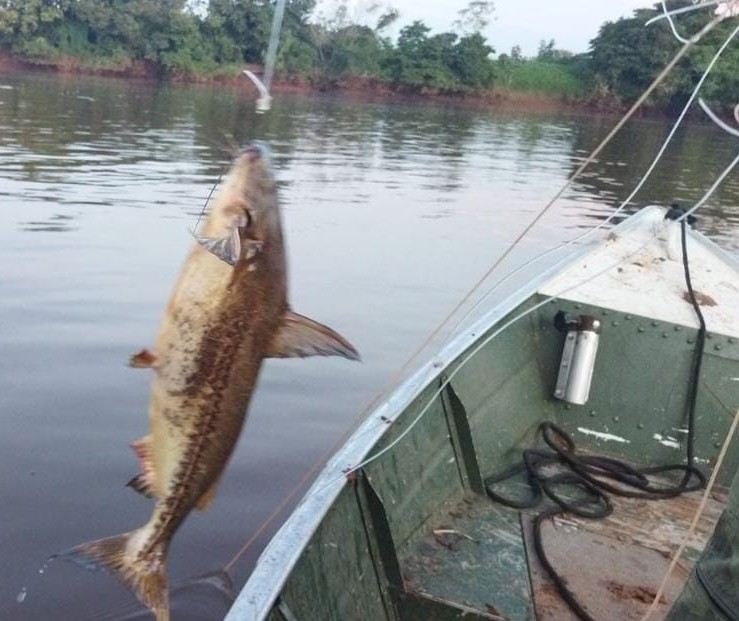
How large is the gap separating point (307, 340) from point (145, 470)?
1.78 feet

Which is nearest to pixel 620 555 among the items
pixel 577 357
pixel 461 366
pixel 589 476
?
pixel 589 476

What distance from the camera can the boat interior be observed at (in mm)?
3615

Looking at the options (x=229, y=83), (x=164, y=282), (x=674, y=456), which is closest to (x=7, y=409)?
(x=164, y=282)

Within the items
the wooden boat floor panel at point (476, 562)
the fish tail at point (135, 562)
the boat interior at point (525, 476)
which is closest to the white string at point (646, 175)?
the boat interior at point (525, 476)

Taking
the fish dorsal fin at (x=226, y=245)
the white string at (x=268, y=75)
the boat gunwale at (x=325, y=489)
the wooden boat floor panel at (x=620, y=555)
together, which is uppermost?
the white string at (x=268, y=75)

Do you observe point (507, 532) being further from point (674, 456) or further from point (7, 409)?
point (7, 409)

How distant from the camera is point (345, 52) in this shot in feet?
183

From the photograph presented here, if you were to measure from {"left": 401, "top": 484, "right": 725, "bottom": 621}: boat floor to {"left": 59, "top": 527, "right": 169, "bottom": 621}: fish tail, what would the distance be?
156cm

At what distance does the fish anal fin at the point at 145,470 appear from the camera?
2270mm

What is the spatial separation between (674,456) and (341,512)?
8.56 feet

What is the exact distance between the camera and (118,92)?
4122cm

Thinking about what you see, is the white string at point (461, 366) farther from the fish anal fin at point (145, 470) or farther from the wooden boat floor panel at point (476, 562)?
the fish anal fin at point (145, 470)

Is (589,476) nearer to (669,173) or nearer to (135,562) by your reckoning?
(135,562)

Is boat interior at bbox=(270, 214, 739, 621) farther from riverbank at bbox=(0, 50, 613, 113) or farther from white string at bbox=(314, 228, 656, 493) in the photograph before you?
riverbank at bbox=(0, 50, 613, 113)
